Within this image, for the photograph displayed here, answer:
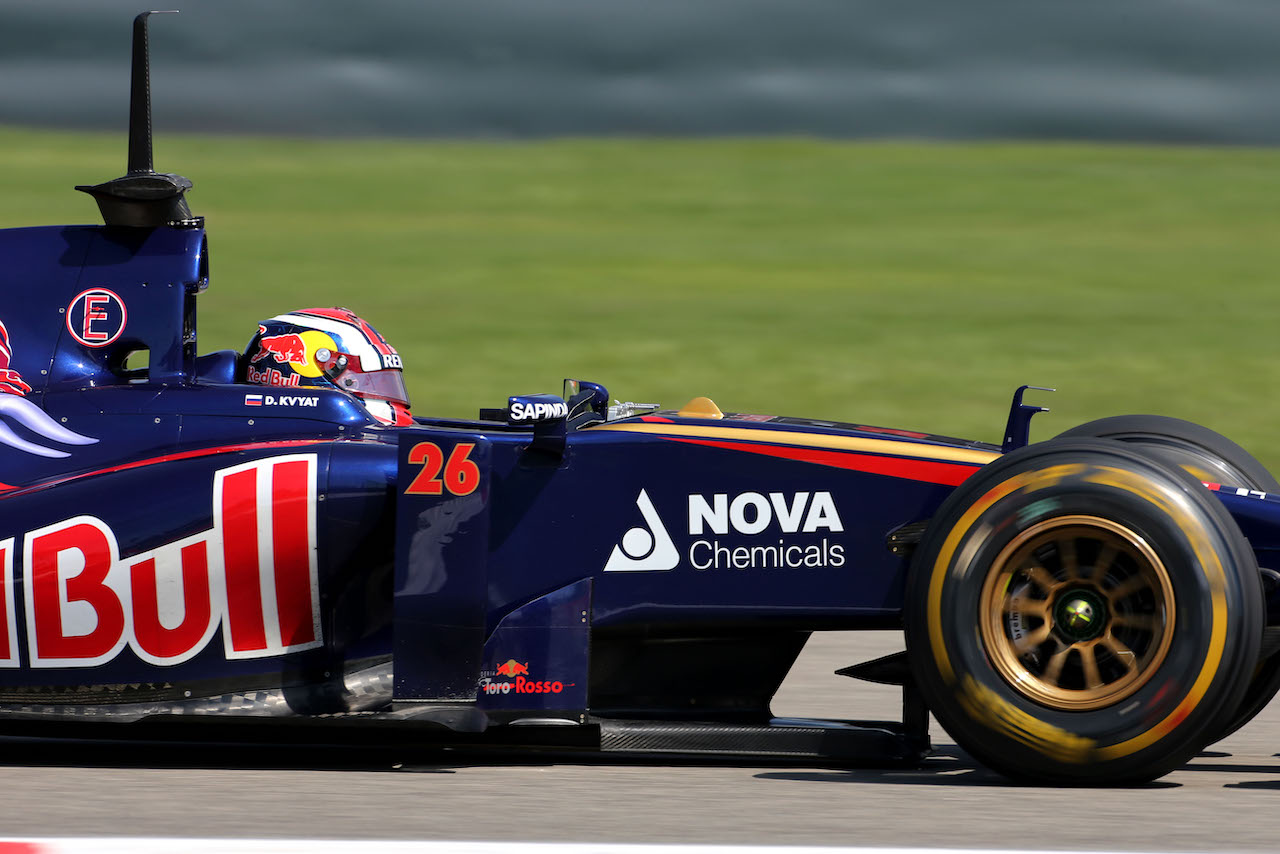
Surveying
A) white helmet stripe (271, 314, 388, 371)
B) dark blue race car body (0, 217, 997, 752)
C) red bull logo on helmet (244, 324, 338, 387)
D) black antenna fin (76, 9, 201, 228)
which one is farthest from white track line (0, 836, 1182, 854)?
black antenna fin (76, 9, 201, 228)

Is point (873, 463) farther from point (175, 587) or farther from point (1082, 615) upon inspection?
point (175, 587)

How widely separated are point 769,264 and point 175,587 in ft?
60.7

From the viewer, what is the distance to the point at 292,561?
16.4ft

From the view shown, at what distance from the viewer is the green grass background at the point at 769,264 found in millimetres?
15523

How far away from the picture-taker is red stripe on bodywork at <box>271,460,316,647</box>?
499 centimetres

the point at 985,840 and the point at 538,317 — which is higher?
the point at 538,317

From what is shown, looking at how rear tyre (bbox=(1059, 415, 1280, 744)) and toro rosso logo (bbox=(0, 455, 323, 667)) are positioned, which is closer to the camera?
toro rosso logo (bbox=(0, 455, 323, 667))

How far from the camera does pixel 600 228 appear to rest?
25.5m

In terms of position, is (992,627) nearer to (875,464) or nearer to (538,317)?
(875,464)

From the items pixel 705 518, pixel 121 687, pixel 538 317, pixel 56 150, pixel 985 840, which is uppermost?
pixel 56 150

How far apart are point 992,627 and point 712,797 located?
850 mm

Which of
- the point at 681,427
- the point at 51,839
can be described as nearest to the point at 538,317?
the point at 681,427

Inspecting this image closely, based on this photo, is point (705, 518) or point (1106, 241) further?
point (1106, 241)

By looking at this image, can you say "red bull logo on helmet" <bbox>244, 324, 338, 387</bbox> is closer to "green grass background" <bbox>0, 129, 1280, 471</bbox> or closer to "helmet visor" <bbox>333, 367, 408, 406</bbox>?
"helmet visor" <bbox>333, 367, 408, 406</bbox>
